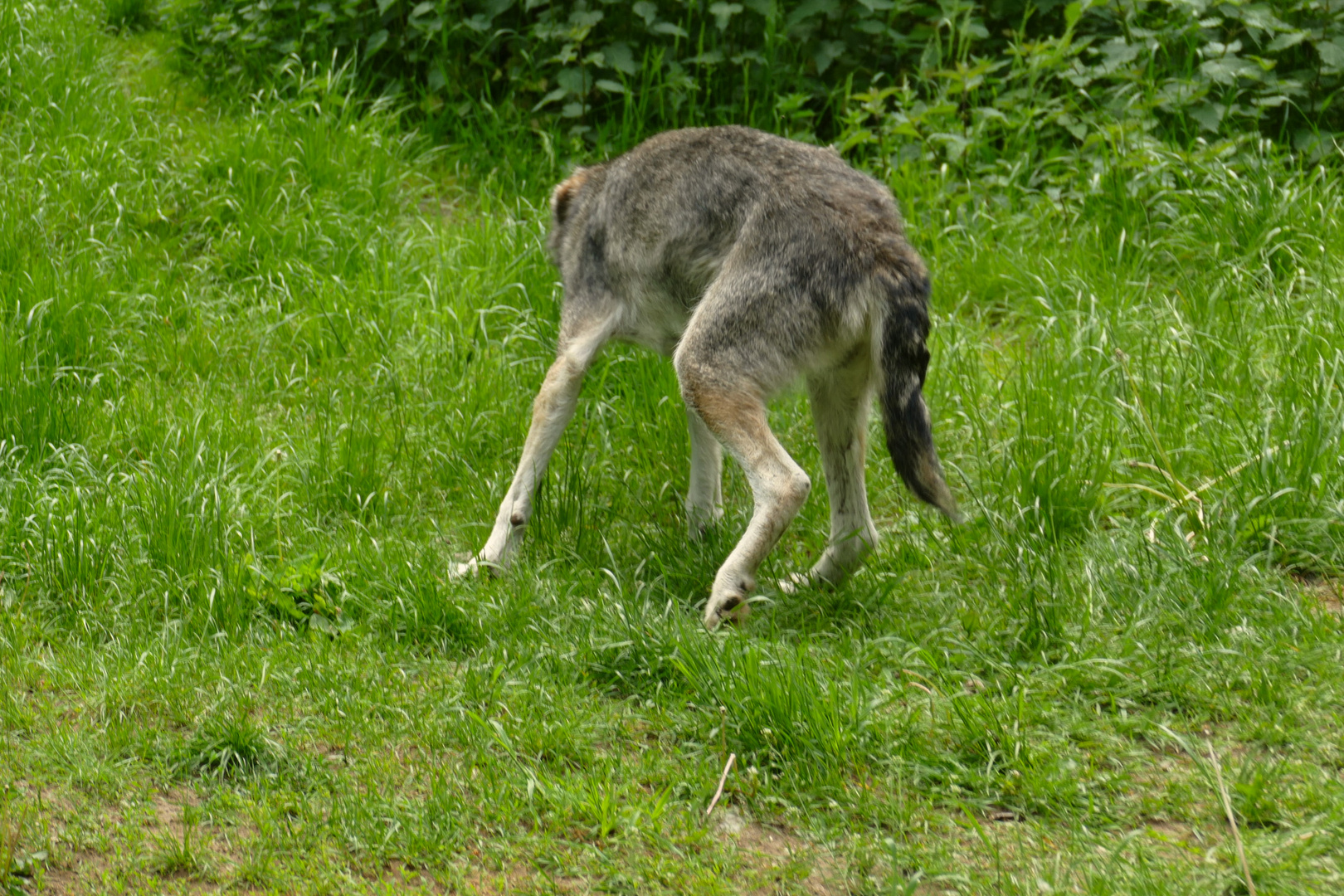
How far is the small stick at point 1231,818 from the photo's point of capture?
308 centimetres

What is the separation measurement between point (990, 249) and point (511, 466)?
2.88 meters

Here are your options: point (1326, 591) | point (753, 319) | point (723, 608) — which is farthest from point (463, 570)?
point (1326, 591)

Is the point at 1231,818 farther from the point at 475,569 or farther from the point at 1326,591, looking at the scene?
the point at 475,569

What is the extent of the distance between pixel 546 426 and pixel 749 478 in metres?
1.07

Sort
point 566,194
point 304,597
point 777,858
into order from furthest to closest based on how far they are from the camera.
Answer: point 566,194
point 304,597
point 777,858

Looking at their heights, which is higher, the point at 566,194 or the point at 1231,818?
the point at 566,194

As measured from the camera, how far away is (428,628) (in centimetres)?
453

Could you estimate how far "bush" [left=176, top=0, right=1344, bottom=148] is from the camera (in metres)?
7.20

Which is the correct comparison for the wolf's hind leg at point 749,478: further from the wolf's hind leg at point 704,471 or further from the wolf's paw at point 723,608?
the wolf's hind leg at point 704,471

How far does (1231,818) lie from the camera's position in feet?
10.6

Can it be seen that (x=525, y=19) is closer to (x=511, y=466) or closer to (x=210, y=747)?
(x=511, y=466)

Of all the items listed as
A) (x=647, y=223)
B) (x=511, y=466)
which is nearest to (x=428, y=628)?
(x=511, y=466)

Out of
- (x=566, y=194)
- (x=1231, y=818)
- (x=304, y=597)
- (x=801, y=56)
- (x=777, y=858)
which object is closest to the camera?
(x=1231, y=818)

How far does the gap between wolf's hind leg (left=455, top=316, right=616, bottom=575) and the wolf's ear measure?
0.76 metres
